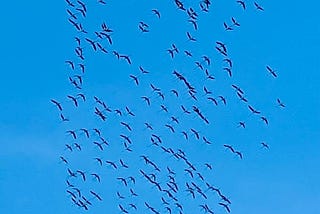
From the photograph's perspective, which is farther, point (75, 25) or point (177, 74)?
point (177, 74)

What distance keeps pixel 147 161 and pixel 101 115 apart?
4322 mm

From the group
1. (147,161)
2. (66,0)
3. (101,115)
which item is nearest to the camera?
(66,0)

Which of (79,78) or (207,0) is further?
(79,78)

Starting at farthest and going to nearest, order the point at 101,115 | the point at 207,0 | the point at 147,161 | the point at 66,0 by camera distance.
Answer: the point at 147,161, the point at 101,115, the point at 66,0, the point at 207,0

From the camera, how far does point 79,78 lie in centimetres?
3453

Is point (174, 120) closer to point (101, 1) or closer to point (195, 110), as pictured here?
point (195, 110)

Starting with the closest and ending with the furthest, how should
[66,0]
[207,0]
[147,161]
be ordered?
[207,0]
[66,0]
[147,161]

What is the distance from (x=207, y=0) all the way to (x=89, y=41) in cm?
591

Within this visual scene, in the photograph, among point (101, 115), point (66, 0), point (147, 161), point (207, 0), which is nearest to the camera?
point (207, 0)

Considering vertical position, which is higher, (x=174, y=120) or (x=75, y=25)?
(x=75, y=25)

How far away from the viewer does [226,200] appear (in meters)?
37.7

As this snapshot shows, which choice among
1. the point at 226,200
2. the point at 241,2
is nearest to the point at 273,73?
the point at 241,2

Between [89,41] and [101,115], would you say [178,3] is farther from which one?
[101,115]

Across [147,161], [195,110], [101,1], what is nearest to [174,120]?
[195,110]
